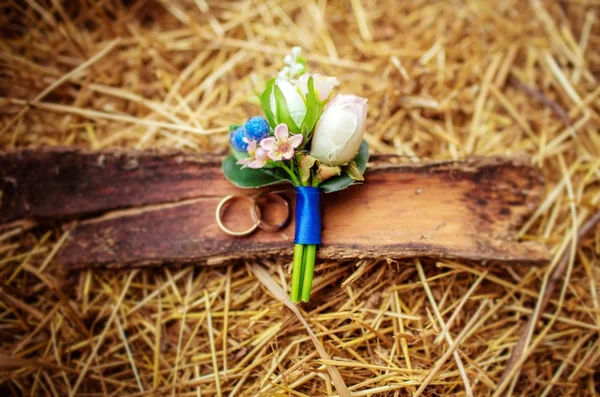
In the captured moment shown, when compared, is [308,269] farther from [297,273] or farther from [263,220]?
[263,220]

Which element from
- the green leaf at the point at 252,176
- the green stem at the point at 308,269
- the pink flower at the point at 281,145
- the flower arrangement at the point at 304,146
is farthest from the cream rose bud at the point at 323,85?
the green stem at the point at 308,269

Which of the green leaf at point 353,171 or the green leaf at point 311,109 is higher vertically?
the green leaf at point 311,109

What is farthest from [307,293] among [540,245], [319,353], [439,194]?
[540,245]

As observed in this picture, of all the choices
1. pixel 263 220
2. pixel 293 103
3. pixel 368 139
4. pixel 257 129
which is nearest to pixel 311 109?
pixel 293 103

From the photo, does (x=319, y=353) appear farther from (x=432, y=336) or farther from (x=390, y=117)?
(x=390, y=117)

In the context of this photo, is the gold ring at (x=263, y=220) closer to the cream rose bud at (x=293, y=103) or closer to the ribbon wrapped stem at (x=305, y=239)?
the ribbon wrapped stem at (x=305, y=239)

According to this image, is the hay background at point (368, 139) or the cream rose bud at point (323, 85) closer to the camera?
the cream rose bud at point (323, 85)
